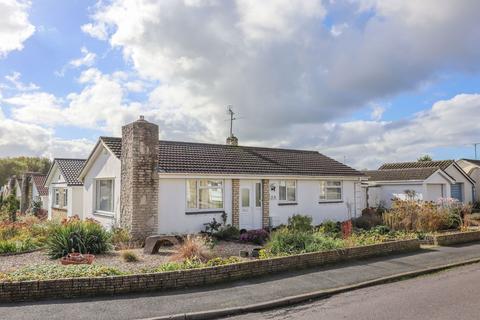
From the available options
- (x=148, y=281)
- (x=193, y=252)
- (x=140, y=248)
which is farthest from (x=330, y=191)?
(x=148, y=281)

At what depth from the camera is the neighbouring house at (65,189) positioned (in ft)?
79.6

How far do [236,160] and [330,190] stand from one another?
19.6ft

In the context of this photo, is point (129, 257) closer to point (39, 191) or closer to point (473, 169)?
point (39, 191)

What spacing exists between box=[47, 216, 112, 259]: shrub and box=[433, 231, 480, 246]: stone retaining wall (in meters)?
12.0

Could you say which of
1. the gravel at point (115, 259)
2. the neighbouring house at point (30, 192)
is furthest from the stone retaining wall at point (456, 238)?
the neighbouring house at point (30, 192)

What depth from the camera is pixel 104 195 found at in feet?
61.8

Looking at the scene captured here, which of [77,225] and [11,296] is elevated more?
[77,225]

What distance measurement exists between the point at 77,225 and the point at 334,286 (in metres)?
7.90

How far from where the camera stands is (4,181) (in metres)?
70.8

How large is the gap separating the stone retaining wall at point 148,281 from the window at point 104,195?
9.86 m

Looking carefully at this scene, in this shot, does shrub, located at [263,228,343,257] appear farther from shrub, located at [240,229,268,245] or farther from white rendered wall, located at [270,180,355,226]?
white rendered wall, located at [270,180,355,226]

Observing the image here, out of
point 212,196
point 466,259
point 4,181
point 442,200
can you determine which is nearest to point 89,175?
point 212,196

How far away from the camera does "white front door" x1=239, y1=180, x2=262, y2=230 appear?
59.7 ft

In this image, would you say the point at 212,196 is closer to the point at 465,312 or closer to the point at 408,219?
the point at 408,219
